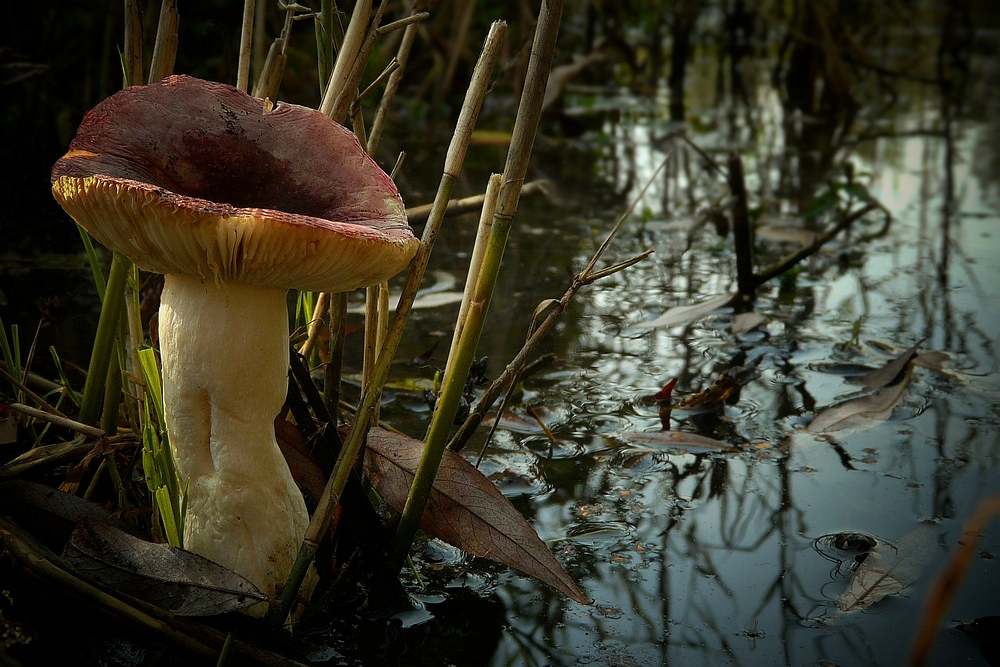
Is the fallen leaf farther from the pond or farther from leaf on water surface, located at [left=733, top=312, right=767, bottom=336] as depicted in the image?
leaf on water surface, located at [left=733, top=312, right=767, bottom=336]

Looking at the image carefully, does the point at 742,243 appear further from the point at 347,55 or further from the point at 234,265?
the point at 234,265

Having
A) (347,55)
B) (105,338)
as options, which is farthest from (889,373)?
(105,338)

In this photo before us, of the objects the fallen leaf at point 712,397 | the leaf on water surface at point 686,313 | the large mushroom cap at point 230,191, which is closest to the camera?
the large mushroom cap at point 230,191

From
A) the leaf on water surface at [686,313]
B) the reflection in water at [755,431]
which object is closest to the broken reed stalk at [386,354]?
the reflection in water at [755,431]

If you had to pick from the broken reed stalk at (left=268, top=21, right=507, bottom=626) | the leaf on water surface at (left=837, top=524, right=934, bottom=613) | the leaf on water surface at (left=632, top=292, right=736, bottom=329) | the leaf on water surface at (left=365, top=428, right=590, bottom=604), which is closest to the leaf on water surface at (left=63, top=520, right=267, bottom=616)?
the broken reed stalk at (left=268, top=21, right=507, bottom=626)

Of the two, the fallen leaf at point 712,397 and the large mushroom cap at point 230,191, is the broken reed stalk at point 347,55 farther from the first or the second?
the fallen leaf at point 712,397

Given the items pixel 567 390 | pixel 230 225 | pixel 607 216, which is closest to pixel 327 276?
pixel 230 225

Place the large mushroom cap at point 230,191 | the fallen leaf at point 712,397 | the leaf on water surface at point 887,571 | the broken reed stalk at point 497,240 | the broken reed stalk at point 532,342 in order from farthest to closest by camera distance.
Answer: the fallen leaf at point 712,397, the leaf on water surface at point 887,571, the broken reed stalk at point 532,342, the broken reed stalk at point 497,240, the large mushroom cap at point 230,191
